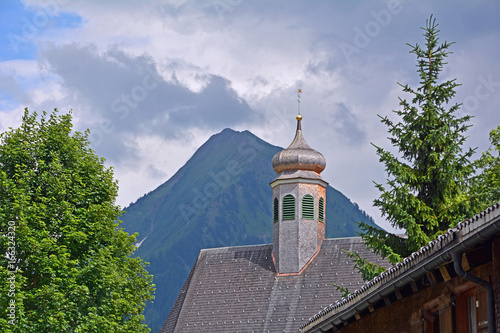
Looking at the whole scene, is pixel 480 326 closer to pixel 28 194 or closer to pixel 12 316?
pixel 12 316

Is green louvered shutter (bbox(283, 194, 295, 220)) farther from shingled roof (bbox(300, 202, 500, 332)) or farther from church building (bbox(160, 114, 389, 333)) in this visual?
shingled roof (bbox(300, 202, 500, 332))

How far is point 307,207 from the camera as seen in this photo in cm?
5938

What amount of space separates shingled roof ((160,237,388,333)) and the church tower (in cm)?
70

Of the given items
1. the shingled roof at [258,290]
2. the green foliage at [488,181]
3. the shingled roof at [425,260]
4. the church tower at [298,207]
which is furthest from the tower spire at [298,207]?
the shingled roof at [425,260]

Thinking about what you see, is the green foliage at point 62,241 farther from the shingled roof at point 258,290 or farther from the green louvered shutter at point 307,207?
the green louvered shutter at point 307,207

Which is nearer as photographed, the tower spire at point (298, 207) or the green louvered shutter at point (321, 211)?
the tower spire at point (298, 207)

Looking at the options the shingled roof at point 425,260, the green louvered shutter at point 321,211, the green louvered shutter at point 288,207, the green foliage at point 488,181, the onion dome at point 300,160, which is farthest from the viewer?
the onion dome at point 300,160

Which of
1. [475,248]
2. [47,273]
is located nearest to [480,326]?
[475,248]

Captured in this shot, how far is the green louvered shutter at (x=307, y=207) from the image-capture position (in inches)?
2325

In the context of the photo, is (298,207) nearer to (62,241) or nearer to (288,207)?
(288,207)

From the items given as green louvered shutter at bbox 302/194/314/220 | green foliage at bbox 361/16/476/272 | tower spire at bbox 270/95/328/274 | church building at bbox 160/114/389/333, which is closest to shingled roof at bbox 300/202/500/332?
green foliage at bbox 361/16/476/272

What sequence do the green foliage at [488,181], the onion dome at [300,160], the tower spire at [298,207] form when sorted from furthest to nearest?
the onion dome at [300,160]
the tower spire at [298,207]
the green foliage at [488,181]

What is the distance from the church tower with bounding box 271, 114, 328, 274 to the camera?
189 ft

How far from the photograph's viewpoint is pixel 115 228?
32.2 metres
